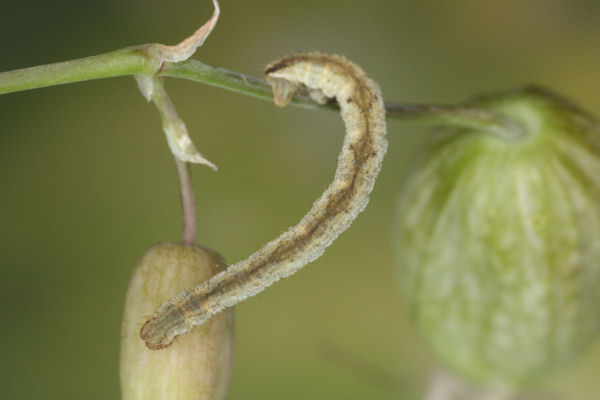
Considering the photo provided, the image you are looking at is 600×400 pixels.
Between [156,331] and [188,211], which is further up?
[188,211]

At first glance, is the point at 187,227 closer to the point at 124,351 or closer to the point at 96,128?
the point at 124,351

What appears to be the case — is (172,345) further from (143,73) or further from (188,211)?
(143,73)

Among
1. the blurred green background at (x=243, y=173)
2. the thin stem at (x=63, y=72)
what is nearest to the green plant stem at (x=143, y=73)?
the thin stem at (x=63, y=72)

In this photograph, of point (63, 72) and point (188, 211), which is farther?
point (188, 211)

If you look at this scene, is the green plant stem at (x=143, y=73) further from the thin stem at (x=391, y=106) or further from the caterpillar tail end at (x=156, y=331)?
the caterpillar tail end at (x=156, y=331)

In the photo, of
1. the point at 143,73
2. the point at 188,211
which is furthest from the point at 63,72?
the point at 188,211

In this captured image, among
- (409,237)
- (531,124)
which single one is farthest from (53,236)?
(531,124)

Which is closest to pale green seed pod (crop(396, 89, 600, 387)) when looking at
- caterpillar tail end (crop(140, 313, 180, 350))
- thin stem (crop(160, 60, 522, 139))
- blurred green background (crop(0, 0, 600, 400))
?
thin stem (crop(160, 60, 522, 139))
